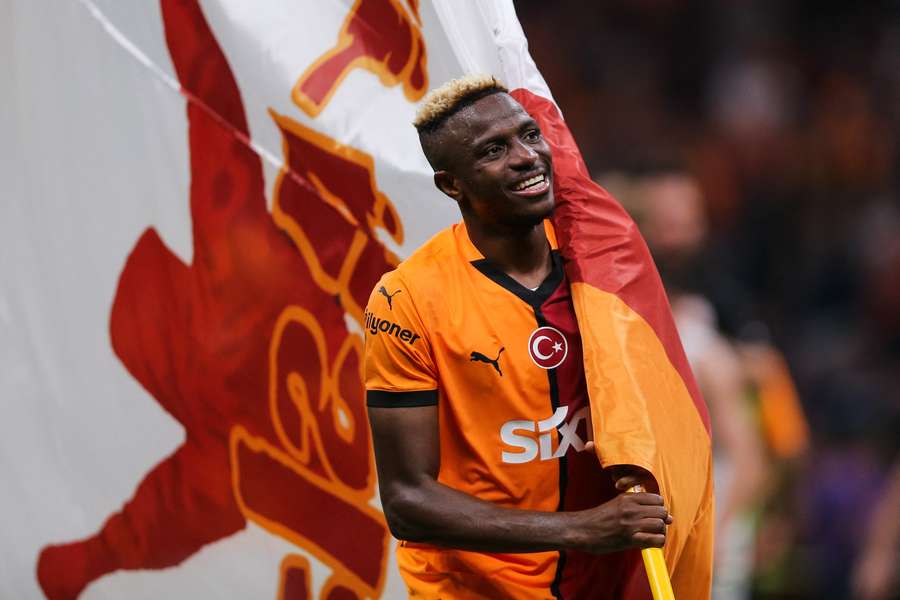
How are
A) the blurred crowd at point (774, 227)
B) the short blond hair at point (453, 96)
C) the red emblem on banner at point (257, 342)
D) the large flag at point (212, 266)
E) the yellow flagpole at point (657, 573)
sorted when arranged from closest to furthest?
the yellow flagpole at point (657, 573)
the short blond hair at point (453, 96)
the large flag at point (212, 266)
the red emblem on banner at point (257, 342)
the blurred crowd at point (774, 227)

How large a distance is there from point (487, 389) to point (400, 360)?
187 mm

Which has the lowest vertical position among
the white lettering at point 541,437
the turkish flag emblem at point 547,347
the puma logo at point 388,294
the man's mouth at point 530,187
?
the white lettering at point 541,437

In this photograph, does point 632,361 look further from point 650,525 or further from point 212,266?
point 212,266

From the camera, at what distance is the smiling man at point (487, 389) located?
118 inches

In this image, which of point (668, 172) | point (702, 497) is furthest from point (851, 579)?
point (702, 497)

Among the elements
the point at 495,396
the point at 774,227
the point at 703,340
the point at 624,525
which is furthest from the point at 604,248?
the point at 774,227

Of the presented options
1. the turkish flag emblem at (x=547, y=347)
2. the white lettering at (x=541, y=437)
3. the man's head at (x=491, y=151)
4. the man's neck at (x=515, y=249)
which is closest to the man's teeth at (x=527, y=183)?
the man's head at (x=491, y=151)

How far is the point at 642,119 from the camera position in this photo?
9.48m

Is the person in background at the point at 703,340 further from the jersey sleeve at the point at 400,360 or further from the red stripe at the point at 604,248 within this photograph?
the jersey sleeve at the point at 400,360

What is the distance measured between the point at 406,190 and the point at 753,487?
2030 millimetres

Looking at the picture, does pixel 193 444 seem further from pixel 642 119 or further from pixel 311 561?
pixel 642 119

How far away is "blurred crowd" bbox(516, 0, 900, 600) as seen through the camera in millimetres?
5125

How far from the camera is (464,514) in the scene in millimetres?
2951

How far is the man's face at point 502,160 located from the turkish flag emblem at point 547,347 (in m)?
0.22
